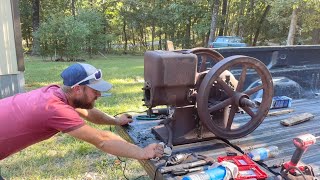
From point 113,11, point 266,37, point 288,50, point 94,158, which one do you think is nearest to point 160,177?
point 94,158

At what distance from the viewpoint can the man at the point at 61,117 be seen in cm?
198

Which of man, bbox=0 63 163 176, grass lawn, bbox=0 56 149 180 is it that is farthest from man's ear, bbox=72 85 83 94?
grass lawn, bbox=0 56 149 180

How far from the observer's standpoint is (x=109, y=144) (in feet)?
6.69

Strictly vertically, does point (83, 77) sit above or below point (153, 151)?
above

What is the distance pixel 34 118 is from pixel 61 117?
183 mm

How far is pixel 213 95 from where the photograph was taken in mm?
2646

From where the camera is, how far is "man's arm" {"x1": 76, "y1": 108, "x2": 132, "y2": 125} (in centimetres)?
261

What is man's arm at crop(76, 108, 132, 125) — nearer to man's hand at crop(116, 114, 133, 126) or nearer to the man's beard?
man's hand at crop(116, 114, 133, 126)

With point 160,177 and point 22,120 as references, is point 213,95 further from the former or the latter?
point 22,120

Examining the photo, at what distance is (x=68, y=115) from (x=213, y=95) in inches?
48.4

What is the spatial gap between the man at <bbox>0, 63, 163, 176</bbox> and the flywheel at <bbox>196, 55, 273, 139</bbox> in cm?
52

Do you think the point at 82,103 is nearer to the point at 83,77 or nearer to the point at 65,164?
the point at 83,77

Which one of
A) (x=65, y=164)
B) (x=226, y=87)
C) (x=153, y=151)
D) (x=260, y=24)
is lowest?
(x=65, y=164)

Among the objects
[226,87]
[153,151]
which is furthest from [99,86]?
Result: [226,87]
